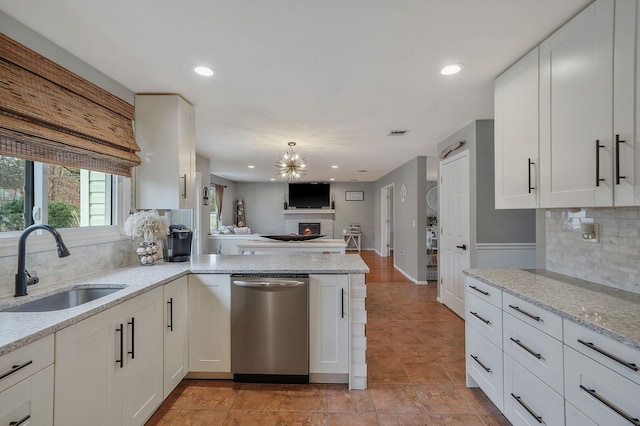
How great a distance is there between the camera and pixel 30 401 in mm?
1055

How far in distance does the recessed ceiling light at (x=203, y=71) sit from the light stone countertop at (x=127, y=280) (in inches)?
57.9

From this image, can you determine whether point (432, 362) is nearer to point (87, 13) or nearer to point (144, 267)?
point (144, 267)

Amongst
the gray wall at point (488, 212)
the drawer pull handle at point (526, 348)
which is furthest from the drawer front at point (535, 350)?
the gray wall at point (488, 212)

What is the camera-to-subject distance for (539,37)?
173cm

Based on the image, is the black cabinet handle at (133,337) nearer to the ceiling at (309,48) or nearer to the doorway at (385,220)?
the ceiling at (309,48)

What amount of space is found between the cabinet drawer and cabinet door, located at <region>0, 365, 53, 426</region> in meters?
0.02

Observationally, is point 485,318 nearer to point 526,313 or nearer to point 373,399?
point 526,313

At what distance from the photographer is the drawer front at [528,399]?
1.31m

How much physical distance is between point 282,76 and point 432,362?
8.87 ft

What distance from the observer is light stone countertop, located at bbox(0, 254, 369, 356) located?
1109 mm

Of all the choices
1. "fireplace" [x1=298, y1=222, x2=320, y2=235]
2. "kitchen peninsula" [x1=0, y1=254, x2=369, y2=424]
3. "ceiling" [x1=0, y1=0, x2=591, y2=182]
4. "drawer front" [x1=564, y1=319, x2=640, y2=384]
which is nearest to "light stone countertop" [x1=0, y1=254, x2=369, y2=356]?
"kitchen peninsula" [x1=0, y1=254, x2=369, y2=424]

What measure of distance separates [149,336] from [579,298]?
2366mm

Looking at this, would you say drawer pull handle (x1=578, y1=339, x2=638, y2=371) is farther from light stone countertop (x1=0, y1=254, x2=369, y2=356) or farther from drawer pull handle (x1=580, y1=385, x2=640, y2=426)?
light stone countertop (x1=0, y1=254, x2=369, y2=356)

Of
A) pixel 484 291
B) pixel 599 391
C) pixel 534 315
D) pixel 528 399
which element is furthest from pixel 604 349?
pixel 484 291
